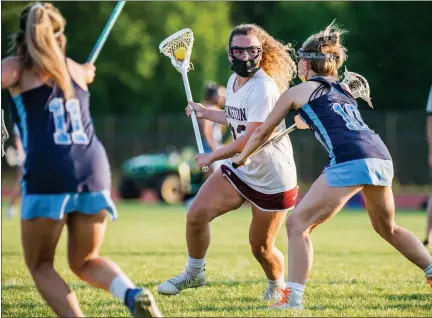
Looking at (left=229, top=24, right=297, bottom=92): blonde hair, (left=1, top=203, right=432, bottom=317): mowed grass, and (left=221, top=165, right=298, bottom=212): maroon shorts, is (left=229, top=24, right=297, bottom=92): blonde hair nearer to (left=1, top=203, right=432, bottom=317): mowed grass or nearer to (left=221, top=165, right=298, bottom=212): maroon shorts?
(left=221, top=165, right=298, bottom=212): maroon shorts

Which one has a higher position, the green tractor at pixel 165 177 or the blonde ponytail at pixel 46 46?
the blonde ponytail at pixel 46 46

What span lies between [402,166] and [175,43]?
25.9 m

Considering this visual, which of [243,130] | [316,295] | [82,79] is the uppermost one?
[82,79]

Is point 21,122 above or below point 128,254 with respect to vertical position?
above

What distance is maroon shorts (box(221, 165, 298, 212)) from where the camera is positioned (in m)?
6.96

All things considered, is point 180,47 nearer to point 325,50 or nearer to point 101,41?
point 325,50

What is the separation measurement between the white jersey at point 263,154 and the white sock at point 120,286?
1912mm

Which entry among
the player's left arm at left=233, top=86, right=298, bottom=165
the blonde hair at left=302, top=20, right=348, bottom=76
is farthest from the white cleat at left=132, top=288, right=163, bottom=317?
the blonde hair at left=302, top=20, right=348, bottom=76

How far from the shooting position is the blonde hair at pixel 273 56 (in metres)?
7.15

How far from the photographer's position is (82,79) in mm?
5402

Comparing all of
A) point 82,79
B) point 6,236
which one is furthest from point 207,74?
point 82,79

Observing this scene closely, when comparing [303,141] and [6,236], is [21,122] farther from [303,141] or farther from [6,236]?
[303,141]

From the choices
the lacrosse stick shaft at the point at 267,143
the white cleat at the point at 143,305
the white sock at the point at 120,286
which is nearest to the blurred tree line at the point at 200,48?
the lacrosse stick shaft at the point at 267,143

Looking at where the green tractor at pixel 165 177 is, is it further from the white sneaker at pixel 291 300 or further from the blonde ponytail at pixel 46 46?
the blonde ponytail at pixel 46 46
